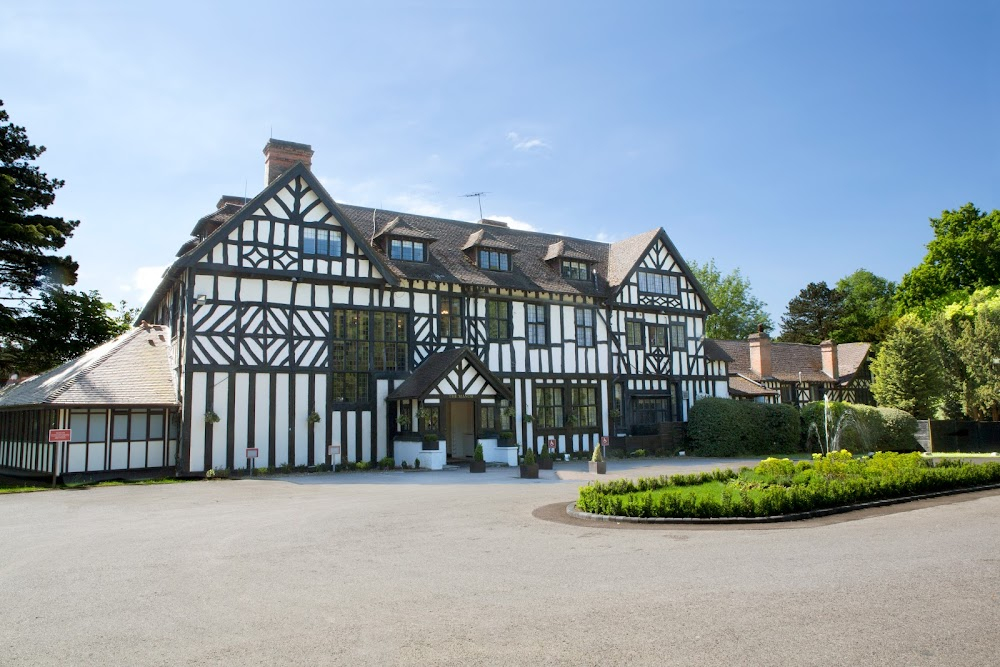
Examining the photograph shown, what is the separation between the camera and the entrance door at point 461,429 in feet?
96.2

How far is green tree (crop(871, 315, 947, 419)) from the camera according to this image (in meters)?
36.5

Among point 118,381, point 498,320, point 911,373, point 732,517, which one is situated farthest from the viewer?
point 911,373

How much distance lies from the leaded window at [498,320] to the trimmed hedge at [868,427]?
48.0 feet

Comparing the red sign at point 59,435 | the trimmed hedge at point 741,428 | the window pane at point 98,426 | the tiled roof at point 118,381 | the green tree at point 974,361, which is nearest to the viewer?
the red sign at point 59,435

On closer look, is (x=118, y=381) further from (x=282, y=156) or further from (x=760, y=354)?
(x=760, y=354)

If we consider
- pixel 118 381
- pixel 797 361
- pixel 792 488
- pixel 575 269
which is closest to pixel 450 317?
pixel 575 269

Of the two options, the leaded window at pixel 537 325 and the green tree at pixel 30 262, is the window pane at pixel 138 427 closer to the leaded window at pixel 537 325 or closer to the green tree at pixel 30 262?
the green tree at pixel 30 262

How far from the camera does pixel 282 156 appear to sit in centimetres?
2653

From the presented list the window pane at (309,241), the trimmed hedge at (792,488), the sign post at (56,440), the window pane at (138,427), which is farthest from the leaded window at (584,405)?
the sign post at (56,440)

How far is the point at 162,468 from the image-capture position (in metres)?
22.7

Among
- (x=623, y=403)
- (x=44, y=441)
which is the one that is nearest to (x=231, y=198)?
(x=44, y=441)

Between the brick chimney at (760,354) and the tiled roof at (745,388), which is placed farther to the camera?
the brick chimney at (760,354)

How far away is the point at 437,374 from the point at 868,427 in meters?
19.6

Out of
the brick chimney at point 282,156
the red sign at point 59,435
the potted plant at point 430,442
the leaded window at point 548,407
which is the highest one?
the brick chimney at point 282,156
